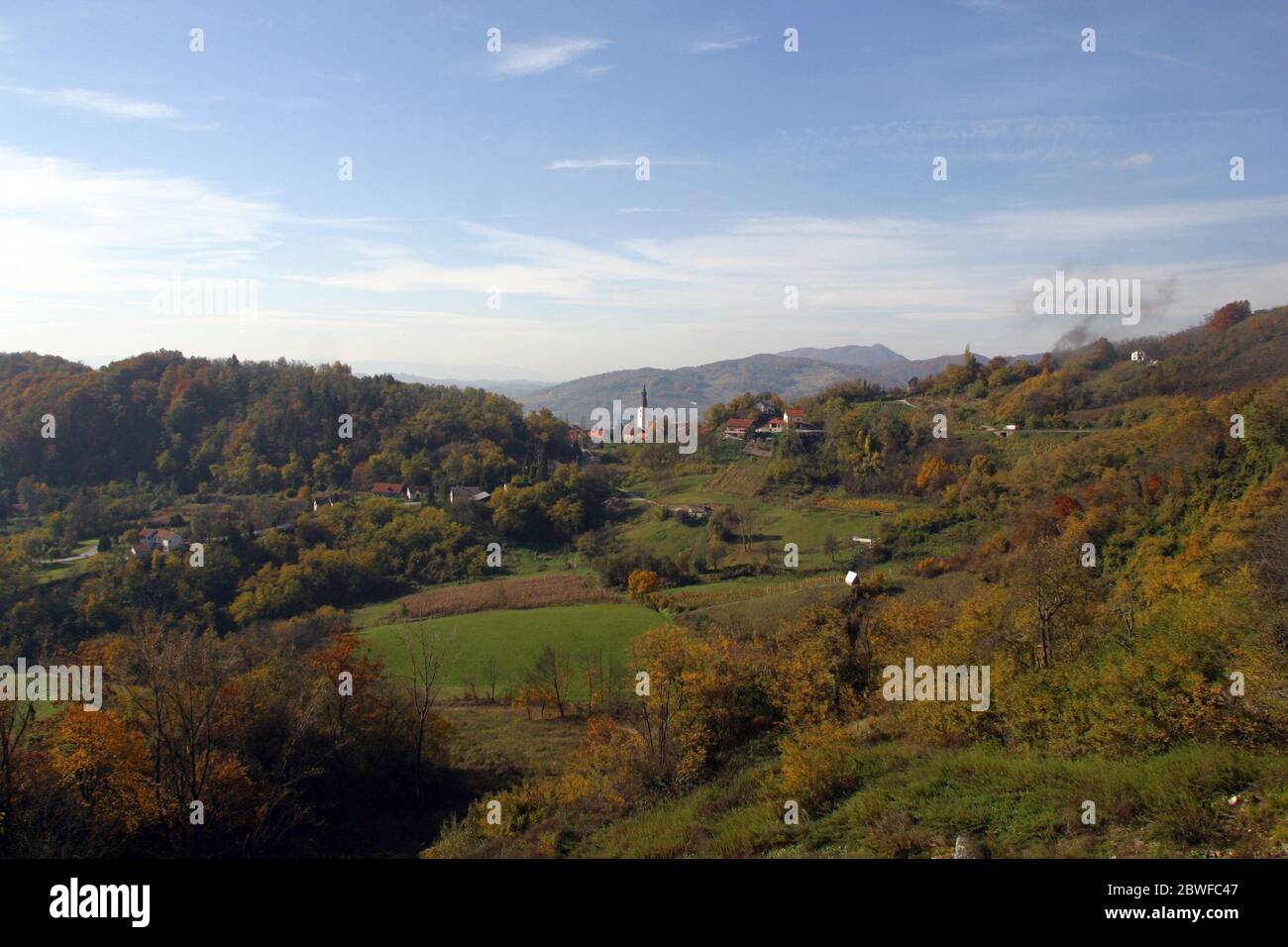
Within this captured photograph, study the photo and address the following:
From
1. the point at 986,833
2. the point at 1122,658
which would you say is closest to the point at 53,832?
the point at 986,833

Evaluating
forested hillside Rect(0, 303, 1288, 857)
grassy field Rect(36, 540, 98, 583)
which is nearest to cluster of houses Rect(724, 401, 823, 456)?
forested hillside Rect(0, 303, 1288, 857)

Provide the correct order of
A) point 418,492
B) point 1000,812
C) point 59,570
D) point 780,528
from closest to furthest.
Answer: point 1000,812 → point 59,570 → point 780,528 → point 418,492

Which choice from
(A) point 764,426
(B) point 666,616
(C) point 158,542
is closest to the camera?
(B) point 666,616

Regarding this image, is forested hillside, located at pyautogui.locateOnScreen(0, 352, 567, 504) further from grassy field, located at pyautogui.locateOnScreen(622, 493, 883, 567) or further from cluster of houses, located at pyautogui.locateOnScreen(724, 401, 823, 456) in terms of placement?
cluster of houses, located at pyautogui.locateOnScreen(724, 401, 823, 456)
